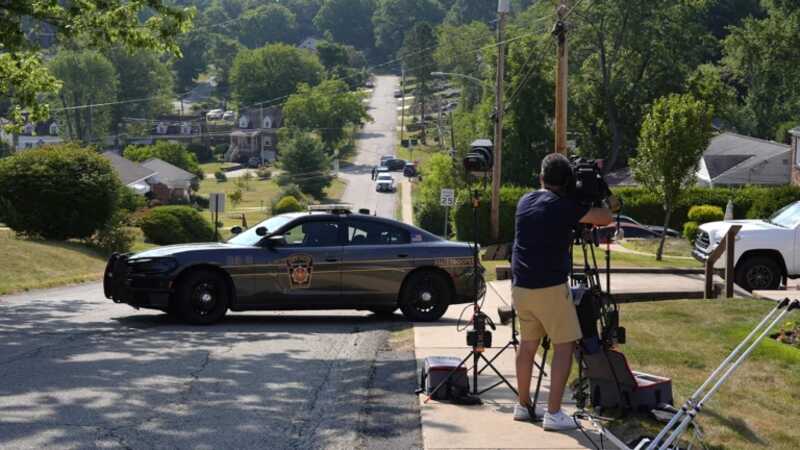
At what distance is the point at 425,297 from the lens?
15102mm

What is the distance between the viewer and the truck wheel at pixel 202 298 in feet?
46.8

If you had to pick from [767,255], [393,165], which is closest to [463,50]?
[393,165]

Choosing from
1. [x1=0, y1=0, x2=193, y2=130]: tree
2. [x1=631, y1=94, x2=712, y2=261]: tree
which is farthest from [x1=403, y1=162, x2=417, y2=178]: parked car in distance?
[x1=0, y1=0, x2=193, y2=130]: tree

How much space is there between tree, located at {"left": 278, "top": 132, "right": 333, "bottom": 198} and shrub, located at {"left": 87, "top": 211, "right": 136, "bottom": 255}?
6309cm

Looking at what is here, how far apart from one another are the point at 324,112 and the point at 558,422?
12266 centimetres

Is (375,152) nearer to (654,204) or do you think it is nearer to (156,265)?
(654,204)

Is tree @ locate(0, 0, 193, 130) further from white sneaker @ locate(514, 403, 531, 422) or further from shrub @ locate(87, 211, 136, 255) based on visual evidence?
shrub @ locate(87, 211, 136, 255)

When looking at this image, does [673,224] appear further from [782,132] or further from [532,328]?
[532,328]

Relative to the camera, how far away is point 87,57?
129250 millimetres

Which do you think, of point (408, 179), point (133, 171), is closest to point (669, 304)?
point (133, 171)

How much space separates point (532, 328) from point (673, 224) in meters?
42.0

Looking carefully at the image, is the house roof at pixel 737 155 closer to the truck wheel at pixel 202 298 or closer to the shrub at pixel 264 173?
the truck wheel at pixel 202 298

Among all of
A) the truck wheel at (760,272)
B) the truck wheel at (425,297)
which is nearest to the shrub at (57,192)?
the truck wheel at (425,297)

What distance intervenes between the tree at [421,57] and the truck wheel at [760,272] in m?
133
